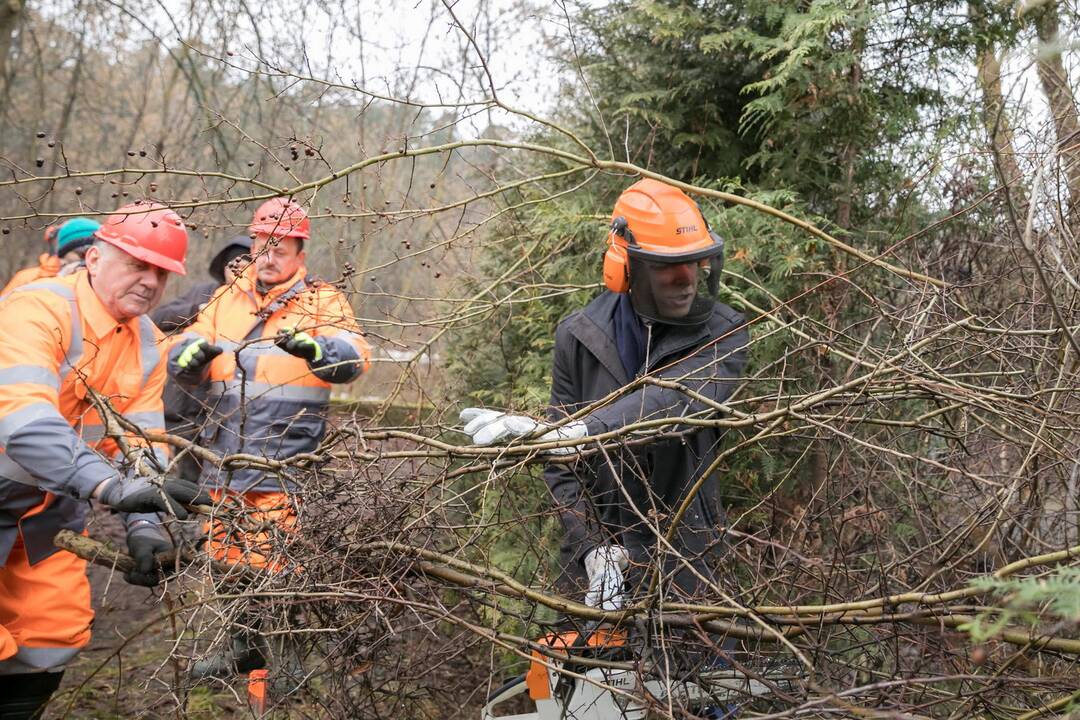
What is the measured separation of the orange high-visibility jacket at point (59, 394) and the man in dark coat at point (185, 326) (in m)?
0.48

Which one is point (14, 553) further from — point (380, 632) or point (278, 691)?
point (380, 632)

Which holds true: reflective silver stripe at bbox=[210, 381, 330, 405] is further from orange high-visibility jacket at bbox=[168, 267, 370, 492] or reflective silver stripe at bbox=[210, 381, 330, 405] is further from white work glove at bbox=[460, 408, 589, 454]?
white work glove at bbox=[460, 408, 589, 454]

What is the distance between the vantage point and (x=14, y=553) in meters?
3.66

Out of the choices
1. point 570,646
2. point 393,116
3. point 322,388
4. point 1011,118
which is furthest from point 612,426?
point 393,116

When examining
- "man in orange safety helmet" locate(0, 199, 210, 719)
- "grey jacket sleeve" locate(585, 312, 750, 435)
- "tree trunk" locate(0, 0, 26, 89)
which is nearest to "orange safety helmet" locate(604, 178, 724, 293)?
"grey jacket sleeve" locate(585, 312, 750, 435)

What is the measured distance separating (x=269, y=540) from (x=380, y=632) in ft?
1.47

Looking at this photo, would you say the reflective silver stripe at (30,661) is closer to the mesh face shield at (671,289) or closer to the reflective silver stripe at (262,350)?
the reflective silver stripe at (262,350)

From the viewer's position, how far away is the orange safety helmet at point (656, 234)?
134 inches

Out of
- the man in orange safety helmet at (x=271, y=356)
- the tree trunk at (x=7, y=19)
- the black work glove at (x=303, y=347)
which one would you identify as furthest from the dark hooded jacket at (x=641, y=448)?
the tree trunk at (x=7, y=19)

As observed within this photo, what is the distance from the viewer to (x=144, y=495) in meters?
3.24

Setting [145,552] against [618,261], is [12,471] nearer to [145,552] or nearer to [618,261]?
[145,552]

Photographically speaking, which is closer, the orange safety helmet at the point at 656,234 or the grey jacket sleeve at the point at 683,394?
the grey jacket sleeve at the point at 683,394

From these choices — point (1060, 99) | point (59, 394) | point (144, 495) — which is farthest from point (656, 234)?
point (1060, 99)

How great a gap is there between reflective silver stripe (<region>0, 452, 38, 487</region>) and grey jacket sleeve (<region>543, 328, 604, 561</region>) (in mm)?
1979
